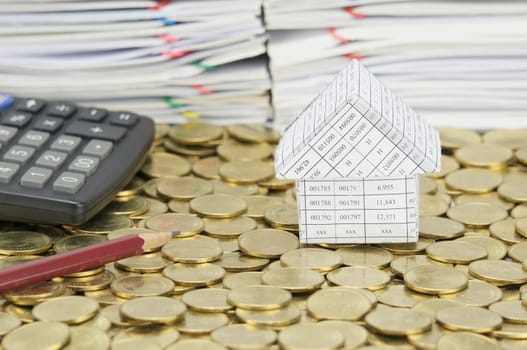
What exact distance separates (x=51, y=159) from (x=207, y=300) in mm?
171

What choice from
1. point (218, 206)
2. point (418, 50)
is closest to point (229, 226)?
point (218, 206)

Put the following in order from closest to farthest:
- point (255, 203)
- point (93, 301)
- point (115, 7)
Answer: point (93, 301), point (255, 203), point (115, 7)

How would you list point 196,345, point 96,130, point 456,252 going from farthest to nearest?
point 96,130 → point 456,252 → point 196,345

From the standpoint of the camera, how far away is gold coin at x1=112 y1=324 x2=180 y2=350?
21.3 inches

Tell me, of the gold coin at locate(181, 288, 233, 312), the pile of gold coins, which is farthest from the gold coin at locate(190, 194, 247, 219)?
the gold coin at locate(181, 288, 233, 312)

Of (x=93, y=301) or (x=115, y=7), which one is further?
(x=115, y=7)

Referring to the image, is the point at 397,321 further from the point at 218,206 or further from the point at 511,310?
the point at 218,206

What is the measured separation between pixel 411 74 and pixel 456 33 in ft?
0.15

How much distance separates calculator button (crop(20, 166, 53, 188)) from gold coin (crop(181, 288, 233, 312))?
0.44 ft

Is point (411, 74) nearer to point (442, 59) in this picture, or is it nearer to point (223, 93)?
point (442, 59)

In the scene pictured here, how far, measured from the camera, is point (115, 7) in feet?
2.65

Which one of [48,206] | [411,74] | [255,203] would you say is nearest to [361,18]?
[411,74]

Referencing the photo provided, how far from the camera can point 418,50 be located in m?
0.81

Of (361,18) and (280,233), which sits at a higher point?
(361,18)
